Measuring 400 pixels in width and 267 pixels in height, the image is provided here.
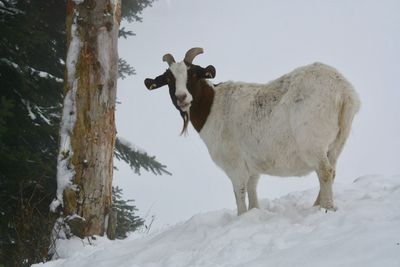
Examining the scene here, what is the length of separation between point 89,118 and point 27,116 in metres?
2.42

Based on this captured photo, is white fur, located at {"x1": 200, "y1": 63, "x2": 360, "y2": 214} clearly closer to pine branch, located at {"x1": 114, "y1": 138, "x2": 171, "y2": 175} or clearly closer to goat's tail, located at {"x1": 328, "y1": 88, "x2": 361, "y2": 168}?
goat's tail, located at {"x1": 328, "y1": 88, "x2": 361, "y2": 168}

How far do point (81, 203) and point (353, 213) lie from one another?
11.0ft

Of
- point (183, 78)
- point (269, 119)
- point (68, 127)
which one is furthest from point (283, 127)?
point (68, 127)

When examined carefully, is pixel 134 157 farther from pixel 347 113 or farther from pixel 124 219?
pixel 347 113

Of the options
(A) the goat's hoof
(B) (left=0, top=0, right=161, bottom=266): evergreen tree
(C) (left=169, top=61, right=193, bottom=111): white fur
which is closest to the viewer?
(A) the goat's hoof

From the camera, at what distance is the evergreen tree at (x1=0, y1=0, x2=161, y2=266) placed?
21.7 ft

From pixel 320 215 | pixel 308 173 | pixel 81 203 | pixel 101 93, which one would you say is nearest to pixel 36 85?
pixel 101 93

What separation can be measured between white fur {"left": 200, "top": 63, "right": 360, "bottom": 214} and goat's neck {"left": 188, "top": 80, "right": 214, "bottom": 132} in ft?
0.23

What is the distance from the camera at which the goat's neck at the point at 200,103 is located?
229 inches

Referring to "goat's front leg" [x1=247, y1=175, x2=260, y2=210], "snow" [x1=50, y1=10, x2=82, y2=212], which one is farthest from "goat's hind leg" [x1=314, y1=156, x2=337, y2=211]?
"snow" [x1=50, y1=10, x2=82, y2=212]

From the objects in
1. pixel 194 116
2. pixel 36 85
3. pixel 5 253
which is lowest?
pixel 5 253

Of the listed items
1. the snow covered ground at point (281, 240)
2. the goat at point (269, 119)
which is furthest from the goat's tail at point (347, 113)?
the snow covered ground at point (281, 240)

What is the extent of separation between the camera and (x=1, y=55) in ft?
25.8

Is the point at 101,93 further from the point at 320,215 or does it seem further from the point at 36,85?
the point at 320,215
